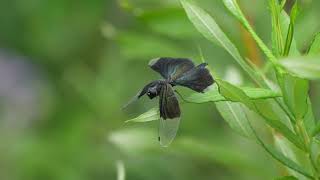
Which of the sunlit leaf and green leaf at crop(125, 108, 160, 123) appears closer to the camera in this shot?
green leaf at crop(125, 108, 160, 123)

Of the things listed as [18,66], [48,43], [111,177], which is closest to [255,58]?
[111,177]

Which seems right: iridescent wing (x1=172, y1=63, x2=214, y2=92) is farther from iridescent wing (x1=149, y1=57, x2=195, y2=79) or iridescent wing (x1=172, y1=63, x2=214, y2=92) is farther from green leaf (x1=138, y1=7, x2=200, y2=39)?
green leaf (x1=138, y1=7, x2=200, y2=39)

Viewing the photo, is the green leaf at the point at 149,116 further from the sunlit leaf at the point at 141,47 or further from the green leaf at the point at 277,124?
the sunlit leaf at the point at 141,47

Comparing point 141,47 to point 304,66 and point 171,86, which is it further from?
point 304,66

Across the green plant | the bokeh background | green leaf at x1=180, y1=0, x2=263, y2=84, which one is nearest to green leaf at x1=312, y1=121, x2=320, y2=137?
the green plant

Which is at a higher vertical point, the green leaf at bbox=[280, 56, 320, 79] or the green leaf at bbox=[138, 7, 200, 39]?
the green leaf at bbox=[138, 7, 200, 39]

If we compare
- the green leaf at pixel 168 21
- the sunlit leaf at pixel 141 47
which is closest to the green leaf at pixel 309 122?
the green leaf at pixel 168 21

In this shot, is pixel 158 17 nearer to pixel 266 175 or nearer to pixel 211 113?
pixel 266 175
